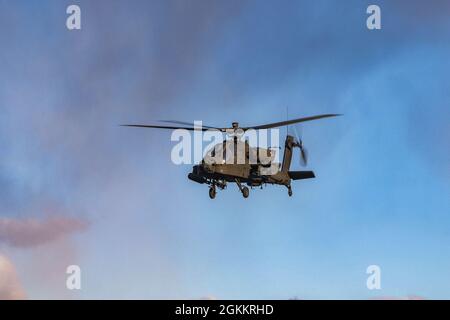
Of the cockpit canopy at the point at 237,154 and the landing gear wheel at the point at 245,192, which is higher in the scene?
the cockpit canopy at the point at 237,154

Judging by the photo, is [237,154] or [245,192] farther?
[245,192]

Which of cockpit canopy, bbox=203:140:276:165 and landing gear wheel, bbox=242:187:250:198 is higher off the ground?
cockpit canopy, bbox=203:140:276:165

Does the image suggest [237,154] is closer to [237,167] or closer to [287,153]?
[237,167]

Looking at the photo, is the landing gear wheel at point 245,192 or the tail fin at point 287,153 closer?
the landing gear wheel at point 245,192

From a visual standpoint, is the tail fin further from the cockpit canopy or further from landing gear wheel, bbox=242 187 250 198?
landing gear wheel, bbox=242 187 250 198

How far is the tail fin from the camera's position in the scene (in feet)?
210

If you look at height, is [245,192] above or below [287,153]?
below

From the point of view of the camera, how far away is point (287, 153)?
6550cm

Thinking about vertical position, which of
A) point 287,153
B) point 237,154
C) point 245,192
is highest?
→ point 287,153

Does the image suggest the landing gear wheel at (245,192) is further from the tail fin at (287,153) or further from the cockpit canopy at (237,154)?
the tail fin at (287,153)

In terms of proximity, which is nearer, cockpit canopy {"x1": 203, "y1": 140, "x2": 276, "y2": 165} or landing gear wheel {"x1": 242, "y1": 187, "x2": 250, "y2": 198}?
cockpit canopy {"x1": 203, "y1": 140, "x2": 276, "y2": 165}

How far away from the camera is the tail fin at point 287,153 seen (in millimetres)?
63884

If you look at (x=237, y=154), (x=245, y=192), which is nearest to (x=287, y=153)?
(x=245, y=192)
